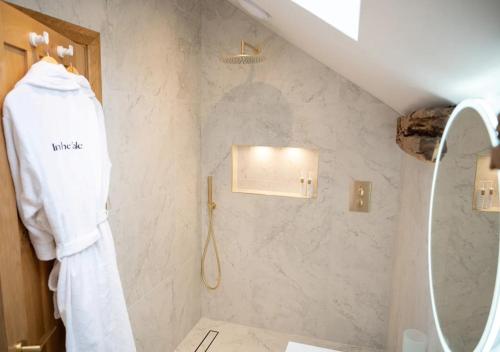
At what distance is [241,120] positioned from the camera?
113 inches

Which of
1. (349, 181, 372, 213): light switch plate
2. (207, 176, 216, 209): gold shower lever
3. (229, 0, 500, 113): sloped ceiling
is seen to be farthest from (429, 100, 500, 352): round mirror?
(207, 176, 216, 209): gold shower lever

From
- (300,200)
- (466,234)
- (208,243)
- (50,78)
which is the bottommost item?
(208,243)

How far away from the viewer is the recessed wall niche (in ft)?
9.30

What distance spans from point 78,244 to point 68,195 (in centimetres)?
20

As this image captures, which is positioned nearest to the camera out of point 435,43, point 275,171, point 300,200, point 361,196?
point 435,43

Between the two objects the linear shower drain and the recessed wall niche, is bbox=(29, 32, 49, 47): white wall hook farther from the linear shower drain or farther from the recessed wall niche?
the linear shower drain

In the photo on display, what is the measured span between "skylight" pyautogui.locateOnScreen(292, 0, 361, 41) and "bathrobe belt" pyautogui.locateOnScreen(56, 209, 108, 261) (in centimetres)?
125

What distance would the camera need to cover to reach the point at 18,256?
1.17m

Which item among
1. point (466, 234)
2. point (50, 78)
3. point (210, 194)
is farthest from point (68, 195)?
point (210, 194)

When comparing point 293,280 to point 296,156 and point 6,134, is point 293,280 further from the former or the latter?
point 6,134

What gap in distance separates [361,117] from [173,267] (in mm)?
1881

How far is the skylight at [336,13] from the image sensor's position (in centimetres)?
125

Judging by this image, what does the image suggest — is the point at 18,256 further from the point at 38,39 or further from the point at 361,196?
the point at 361,196

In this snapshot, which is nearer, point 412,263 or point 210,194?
point 412,263
